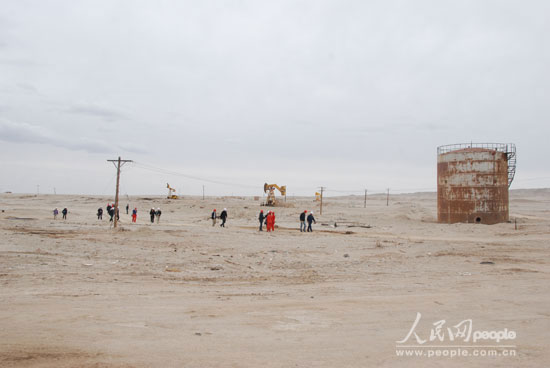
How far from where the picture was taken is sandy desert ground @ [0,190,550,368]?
5445 millimetres

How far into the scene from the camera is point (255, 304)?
27.2ft

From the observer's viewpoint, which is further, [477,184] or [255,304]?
[477,184]

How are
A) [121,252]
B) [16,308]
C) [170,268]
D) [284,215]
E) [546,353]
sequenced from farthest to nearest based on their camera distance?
[284,215]
[121,252]
[170,268]
[16,308]
[546,353]

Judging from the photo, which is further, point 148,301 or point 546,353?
point 148,301

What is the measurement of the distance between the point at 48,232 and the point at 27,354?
1996 centimetres

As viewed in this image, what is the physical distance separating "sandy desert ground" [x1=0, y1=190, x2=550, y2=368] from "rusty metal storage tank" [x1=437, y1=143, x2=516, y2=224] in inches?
615

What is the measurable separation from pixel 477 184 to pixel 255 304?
28340 millimetres

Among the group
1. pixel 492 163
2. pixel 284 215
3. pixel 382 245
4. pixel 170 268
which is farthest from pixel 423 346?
pixel 284 215

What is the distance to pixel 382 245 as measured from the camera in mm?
19828

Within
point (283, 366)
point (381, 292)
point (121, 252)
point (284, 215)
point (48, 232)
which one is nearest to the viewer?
point (283, 366)

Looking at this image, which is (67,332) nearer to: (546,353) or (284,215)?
(546,353)

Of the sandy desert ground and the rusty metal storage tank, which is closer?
the sandy desert ground

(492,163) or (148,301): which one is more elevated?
(492,163)

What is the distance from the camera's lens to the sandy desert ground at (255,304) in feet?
17.9
